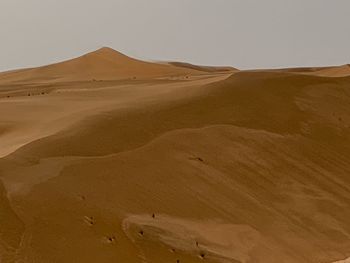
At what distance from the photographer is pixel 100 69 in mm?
25734

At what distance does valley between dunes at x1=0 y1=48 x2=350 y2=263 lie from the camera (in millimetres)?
6312

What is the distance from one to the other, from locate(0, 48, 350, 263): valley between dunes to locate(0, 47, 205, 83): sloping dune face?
12.0 m

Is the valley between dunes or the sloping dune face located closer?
the valley between dunes

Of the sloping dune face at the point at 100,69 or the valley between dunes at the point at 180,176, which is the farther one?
the sloping dune face at the point at 100,69

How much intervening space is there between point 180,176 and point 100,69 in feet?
59.6

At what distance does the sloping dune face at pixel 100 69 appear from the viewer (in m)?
24.3

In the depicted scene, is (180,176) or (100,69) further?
(100,69)

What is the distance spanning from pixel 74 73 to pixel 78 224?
1888cm

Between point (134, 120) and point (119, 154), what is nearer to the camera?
point (119, 154)

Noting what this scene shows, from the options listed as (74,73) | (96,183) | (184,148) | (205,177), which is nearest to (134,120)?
(184,148)

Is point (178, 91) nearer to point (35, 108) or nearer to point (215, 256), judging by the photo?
point (35, 108)

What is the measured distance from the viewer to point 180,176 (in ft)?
26.3

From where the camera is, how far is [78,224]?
20.7 ft

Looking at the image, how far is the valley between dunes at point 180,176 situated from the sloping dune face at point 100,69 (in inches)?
471
